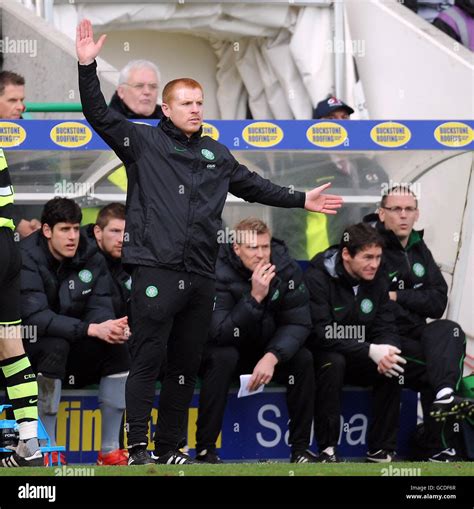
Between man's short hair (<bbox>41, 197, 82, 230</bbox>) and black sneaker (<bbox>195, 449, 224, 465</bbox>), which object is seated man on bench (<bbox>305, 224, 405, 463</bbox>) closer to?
black sneaker (<bbox>195, 449, 224, 465</bbox>)

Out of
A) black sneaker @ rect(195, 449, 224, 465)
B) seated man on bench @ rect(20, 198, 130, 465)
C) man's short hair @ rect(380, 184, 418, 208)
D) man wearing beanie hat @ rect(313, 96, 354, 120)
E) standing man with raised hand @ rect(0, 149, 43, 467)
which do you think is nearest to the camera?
standing man with raised hand @ rect(0, 149, 43, 467)

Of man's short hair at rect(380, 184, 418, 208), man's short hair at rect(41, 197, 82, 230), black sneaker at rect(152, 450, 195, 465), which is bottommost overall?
black sneaker at rect(152, 450, 195, 465)

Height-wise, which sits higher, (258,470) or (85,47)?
(85,47)

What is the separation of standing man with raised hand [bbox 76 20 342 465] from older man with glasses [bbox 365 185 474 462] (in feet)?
7.39

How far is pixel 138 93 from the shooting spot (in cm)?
882

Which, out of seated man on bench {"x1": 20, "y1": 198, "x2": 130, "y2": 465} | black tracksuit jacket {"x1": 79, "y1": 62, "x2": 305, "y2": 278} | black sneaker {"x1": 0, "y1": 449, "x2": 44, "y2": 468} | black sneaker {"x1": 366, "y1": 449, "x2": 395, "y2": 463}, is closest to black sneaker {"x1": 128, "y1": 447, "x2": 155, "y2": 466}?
black sneaker {"x1": 0, "y1": 449, "x2": 44, "y2": 468}

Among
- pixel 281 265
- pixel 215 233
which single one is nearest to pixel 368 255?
pixel 281 265

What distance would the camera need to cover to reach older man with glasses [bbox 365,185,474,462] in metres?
8.34

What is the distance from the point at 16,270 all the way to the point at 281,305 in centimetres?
209

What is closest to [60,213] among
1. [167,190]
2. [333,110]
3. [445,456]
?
[167,190]

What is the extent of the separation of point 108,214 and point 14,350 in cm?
179

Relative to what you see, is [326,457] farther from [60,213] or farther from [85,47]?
[85,47]
